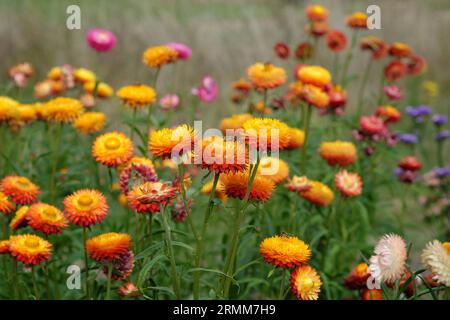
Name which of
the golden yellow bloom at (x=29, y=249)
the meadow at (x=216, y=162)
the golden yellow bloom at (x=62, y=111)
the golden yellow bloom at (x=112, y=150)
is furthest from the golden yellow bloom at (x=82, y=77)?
the golden yellow bloom at (x=29, y=249)

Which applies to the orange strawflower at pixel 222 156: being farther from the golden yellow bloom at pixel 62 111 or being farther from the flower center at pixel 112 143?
the golden yellow bloom at pixel 62 111

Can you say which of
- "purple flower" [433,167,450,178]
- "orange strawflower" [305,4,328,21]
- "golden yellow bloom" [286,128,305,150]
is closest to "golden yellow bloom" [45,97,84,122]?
"golden yellow bloom" [286,128,305,150]

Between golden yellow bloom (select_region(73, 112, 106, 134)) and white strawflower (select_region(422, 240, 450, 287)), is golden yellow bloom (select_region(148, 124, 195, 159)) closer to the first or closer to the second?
white strawflower (select_region(422, 240, 450, 287))

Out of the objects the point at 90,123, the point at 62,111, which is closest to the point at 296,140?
the point at 90,123

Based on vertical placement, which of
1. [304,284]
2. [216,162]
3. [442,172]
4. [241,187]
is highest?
[216,162]

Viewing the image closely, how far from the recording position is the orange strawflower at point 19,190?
205 centimetres

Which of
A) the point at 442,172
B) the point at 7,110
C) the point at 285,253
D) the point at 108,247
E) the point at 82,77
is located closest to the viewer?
the point at 285,253

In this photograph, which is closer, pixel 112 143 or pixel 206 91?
pixel 112 143

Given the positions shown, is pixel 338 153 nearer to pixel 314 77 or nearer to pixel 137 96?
pixel 314 77

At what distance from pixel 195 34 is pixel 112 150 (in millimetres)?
4228

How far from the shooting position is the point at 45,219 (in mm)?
1904

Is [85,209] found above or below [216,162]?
below
